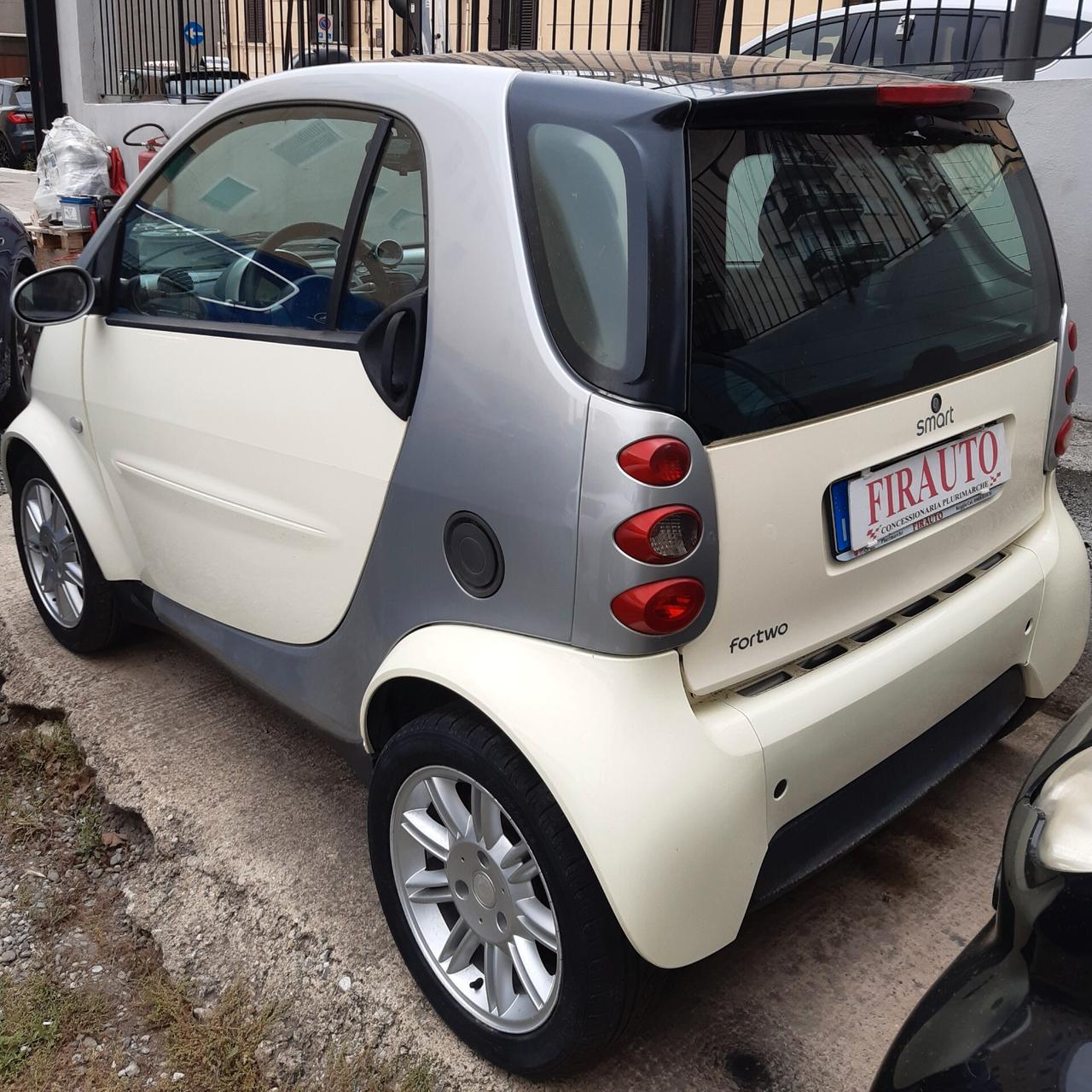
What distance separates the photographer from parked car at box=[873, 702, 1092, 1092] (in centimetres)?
123

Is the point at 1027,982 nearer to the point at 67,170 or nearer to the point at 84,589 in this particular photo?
the point at 84,589

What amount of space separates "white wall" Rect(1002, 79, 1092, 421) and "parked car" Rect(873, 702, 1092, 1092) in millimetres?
3731

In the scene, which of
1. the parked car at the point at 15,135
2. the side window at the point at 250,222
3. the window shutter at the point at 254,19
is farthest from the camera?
the parked car at the point at 15,135

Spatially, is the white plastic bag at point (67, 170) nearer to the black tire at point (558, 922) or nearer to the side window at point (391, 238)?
the side window at point (391, 238)

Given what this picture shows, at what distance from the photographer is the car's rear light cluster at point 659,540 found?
65.8 inches

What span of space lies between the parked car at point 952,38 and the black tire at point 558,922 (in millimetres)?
3737

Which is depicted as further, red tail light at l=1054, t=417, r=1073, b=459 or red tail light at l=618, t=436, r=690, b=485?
red tail light at l=1054, t=417, r=1073, b=459

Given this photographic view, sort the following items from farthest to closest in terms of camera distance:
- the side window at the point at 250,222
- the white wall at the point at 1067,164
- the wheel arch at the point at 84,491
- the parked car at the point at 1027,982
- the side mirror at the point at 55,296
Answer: the white wall at the point at 1067,164
the wheel arch at the point at 84,491
the side mirror at the point at 55,296
the side window at the point at 250,222
the parked car at the point at 1027,982

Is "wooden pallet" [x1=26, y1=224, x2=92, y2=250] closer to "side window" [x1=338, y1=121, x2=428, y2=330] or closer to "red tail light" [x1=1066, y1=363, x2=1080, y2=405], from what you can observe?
"side window" [x1=338, y1=121, x2=428, y2=330]

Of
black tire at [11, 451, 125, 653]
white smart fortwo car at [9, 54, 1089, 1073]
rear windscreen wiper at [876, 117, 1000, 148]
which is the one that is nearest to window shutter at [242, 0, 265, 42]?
black tire at [11, 451, 125, 653]

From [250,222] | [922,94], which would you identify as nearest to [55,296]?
[250,222]

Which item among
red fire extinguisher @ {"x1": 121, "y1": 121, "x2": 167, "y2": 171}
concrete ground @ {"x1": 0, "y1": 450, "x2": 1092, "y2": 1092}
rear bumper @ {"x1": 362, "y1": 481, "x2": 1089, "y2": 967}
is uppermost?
red fire extinguisher @ {"x1": 121, "y1": 121, "x2": 167, "y2": 171}

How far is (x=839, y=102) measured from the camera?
1.88 meters

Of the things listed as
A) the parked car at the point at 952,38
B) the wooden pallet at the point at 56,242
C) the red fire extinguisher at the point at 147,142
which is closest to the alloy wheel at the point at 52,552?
the parked car at the point at 952,38
